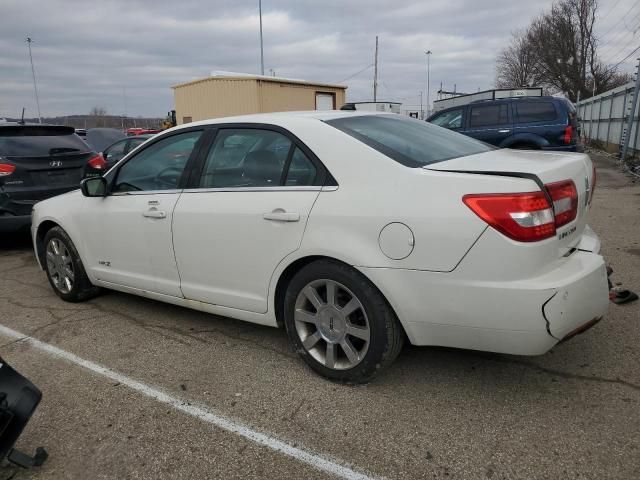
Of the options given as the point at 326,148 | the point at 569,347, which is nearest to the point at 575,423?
the point at 569,347

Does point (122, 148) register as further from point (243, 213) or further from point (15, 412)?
point (15, 412)

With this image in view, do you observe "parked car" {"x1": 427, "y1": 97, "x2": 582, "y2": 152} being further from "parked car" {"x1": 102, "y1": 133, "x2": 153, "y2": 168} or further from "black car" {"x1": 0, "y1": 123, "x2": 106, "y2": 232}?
"black car" {"x1": 0, "y1": 123, "x2": 106, "y2": 232}

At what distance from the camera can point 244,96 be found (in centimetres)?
1792

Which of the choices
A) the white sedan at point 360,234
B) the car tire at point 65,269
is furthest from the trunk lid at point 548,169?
the car tire at point 65,269

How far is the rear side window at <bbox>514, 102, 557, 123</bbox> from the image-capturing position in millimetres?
10188

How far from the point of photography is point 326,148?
2.91 metres

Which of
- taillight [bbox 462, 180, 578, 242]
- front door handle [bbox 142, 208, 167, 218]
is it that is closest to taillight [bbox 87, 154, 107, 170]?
front door handle [bbox 142, 208, 167, 218]

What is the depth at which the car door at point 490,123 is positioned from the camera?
10.6m

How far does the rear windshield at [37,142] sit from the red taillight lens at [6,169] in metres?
0.16

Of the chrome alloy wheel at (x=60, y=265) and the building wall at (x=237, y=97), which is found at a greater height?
the building wall at (x=237, y=97)

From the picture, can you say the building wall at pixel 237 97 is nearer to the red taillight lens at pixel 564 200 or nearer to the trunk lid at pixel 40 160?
the trunk lid at pixel 40 160

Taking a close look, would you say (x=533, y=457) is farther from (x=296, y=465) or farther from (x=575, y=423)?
(x=296, y=465)

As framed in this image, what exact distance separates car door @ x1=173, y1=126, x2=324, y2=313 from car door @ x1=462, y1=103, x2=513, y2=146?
8421 mm

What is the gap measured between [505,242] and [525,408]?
0.97 metres
